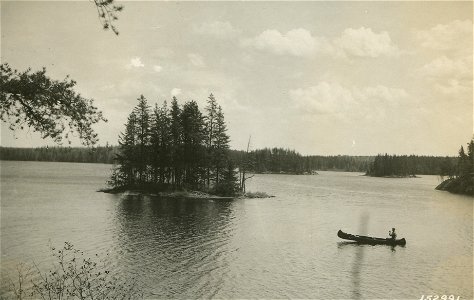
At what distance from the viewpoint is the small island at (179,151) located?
68.7 meters

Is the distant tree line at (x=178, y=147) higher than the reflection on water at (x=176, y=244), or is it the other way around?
the distant tree line at (x=178, y=147)

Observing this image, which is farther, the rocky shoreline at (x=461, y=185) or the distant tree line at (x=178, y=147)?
the rocky shoreline at (x=461, y=185)

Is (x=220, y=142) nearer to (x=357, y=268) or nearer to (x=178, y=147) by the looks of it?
(x=178, y=147)

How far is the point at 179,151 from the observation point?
6812 cm

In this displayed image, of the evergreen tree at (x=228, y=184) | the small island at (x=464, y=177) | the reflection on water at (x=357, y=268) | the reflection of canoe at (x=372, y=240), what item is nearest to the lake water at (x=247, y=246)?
the reflection on water at (x=357, y=268)

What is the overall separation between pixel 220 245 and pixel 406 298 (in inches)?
616

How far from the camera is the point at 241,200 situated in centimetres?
6862

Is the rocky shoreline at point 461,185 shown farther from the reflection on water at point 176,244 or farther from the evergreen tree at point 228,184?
the reflection on water at point 176,244

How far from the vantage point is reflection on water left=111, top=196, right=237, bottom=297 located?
2458 cm

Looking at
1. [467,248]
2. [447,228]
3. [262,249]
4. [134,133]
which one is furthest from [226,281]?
[134,133]

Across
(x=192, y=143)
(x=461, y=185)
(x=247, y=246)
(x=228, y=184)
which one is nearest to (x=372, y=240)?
(x=247, y=246)

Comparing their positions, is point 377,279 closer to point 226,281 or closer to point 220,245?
point 226,281

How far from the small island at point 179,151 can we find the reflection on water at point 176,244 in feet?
32.7

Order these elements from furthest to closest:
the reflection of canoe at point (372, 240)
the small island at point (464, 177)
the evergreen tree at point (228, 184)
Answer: the small island at point (464, 177) → the evergreen tree at point (228, 184) → the reflection of canoe at point (372, 240)
